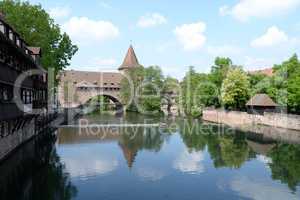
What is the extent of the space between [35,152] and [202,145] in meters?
16.3

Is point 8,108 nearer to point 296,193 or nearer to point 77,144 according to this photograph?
point 77,144

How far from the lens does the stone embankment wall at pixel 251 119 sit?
5000cm

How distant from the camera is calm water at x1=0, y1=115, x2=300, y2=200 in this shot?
19531mm

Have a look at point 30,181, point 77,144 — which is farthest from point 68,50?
point 30,181

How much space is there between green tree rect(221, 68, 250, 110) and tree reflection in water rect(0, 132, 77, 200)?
4192 cm

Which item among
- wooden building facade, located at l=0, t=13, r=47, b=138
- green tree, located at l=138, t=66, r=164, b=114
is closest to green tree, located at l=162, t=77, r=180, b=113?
green tree, located at l=138, t=66, r=164, b=114

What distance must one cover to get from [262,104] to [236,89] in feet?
26.8

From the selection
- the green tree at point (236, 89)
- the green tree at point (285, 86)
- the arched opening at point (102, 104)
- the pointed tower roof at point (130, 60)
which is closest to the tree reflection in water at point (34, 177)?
the green tree at point (285, 86)

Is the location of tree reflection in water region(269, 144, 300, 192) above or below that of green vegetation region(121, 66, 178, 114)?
below

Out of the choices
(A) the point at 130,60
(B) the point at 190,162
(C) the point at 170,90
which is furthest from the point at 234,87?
(A) the point at 130,60

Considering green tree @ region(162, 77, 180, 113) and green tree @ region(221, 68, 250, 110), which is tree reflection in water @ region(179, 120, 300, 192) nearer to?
green tree @ region(221, 68, 250, 110)

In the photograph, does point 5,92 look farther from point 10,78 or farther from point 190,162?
point 190,162

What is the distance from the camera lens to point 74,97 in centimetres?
10438

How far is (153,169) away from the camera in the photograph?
1007 inches
